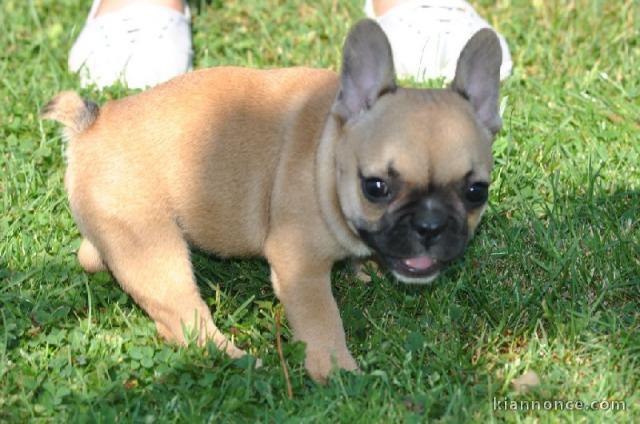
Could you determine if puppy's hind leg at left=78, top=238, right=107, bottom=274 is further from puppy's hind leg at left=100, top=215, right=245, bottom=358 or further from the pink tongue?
the pink tongue

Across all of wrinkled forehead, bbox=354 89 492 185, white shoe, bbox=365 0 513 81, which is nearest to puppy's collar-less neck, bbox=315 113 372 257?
wrinkled forehead, bbox=354 89 492 185

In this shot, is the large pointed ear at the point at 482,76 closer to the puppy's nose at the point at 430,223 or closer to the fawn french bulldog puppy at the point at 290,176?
the fawn french bulldog puppy at the point at 290,176

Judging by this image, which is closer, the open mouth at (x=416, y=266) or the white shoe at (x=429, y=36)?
the open mouth at (x=416, y=266)

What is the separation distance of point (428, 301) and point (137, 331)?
1.24m

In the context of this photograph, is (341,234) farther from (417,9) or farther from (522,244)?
(417,9)

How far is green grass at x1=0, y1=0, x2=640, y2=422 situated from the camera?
4027mm

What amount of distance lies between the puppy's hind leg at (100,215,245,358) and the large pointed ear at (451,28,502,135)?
4.52ft

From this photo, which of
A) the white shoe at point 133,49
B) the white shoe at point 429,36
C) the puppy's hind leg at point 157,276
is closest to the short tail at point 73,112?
the puppy's hind leg at point 157,276

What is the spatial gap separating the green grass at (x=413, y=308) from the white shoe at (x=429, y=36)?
386 millimetres

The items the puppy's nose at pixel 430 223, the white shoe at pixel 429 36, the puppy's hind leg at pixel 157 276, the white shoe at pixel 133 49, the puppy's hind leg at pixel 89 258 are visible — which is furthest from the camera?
the white shoe at pixel 429 36

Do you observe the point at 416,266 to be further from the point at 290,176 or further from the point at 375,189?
the point at 290,176

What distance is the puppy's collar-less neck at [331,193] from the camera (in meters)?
4.34

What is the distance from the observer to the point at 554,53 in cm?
686

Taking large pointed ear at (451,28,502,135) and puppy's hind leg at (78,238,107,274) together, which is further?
puppy's hind leg at (78,238,107,274)
